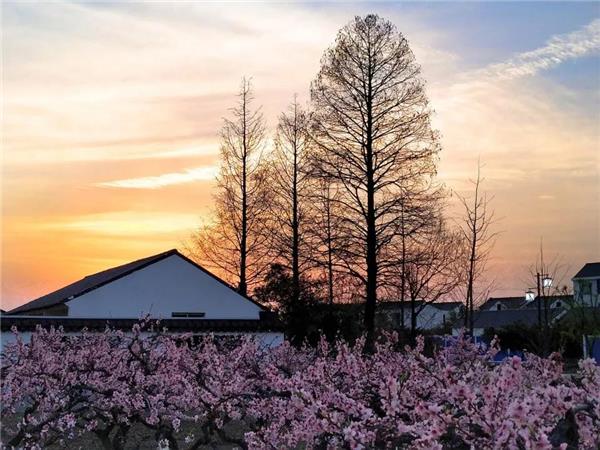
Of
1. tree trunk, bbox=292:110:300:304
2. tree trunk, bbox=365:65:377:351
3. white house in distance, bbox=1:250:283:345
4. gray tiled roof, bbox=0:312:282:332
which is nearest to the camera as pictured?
gray tiled roof, bbox=0:312:282:332

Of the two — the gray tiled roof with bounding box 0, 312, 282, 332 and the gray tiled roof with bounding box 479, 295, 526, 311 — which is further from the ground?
the gray tiled roof with bounding box 479, 295, 526, 311

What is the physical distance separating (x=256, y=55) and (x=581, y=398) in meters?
10.9

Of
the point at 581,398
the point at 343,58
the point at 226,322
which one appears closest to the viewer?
the point at 581,398

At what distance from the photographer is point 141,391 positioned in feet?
33.6

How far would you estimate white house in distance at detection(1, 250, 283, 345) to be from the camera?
24000 millimetres

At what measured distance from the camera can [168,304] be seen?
85.4 ft

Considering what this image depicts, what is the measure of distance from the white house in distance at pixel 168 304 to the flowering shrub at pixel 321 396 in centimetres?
747

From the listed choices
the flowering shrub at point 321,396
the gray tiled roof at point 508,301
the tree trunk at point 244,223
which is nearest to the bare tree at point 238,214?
the tree trunk at point 244,223

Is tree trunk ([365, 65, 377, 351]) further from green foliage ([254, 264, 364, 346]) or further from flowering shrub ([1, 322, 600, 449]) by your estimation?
flowering shrub ([1, 322, 600, 449])

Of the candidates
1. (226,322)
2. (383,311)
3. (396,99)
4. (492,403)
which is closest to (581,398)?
(492,403)

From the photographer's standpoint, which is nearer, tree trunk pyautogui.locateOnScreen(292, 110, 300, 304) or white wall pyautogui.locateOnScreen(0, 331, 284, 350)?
white wall pyautogui.locateOnScreen(0, 331, 284, 350)

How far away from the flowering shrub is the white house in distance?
747cm

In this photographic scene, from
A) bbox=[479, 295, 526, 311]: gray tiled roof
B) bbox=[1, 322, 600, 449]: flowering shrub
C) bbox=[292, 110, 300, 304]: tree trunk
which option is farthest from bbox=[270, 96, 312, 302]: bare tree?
bbox=[479, 295, 526, 311]: gray tiled roof

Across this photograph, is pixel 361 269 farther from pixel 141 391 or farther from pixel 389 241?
pixel 141 391
